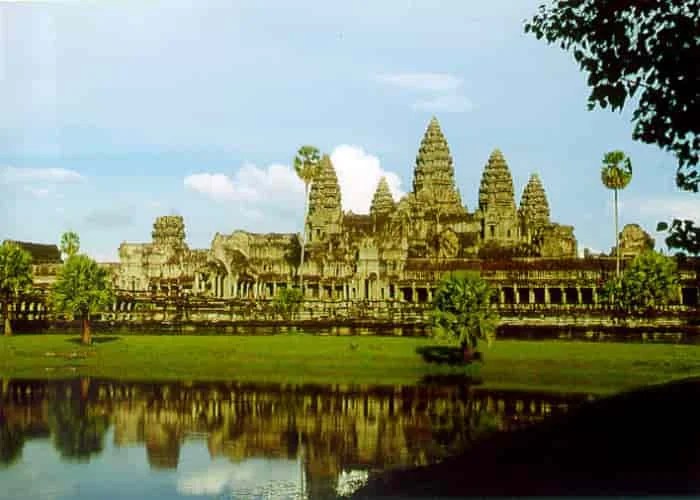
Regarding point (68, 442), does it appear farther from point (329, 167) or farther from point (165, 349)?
point (329, 167)

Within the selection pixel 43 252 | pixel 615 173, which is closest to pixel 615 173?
pixel 615 173

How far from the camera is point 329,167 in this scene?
11512 cm

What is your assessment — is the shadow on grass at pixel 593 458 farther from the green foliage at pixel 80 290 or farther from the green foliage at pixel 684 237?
the green foliage at pixel 80 290

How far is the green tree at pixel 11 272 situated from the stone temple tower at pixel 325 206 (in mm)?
52298

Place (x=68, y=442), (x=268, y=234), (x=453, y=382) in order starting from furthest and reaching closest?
(x=268, y=234)
(x=453, y=382)
(x=68, y=442)

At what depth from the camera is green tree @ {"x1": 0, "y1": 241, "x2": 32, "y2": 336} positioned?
53750 millimetres

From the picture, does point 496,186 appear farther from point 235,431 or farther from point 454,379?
point 235,431

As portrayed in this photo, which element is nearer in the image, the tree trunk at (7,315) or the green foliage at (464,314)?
the green foliage at (464,314)

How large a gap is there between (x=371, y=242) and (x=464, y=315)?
41755 mm

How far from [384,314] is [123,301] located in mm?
18606

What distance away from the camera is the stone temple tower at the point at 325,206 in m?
108

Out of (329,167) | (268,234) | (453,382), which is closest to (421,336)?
(453,382)

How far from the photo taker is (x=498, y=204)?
105 meters

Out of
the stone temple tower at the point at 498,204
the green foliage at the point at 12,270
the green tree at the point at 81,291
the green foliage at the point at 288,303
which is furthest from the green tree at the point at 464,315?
the stone temple tower at the point at 498,204
